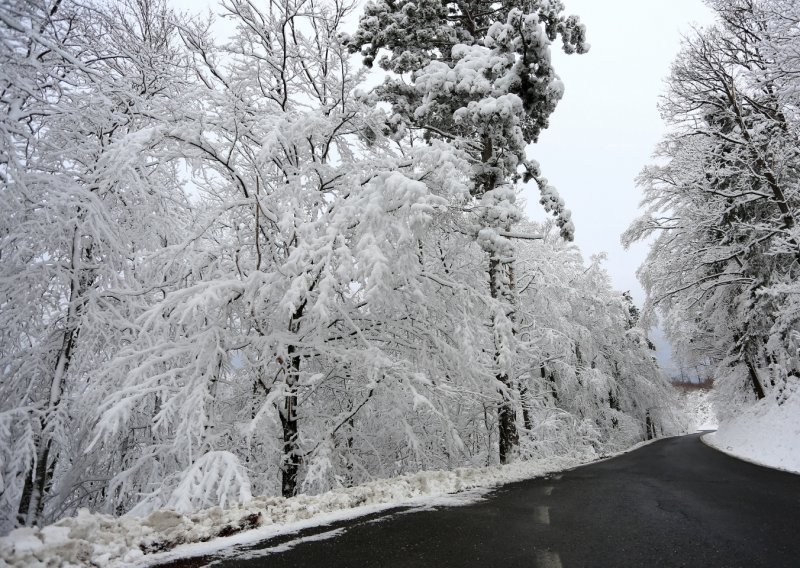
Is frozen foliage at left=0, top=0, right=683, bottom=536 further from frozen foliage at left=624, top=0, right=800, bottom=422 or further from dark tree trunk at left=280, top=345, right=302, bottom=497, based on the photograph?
frozen foliage at left=624, top=0, right=800, bottom=422

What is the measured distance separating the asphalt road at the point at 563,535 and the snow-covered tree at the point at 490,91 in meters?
3.02

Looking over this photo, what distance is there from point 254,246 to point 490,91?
6083 millimetres

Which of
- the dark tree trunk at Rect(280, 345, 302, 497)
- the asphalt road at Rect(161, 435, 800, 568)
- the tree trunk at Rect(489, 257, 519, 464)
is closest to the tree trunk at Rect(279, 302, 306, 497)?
the dark tree trunk at Rect(280, 345, 302, 497)

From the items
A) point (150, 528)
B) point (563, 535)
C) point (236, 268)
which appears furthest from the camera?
point (236, 268)

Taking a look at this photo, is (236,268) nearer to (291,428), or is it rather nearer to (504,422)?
(291,428)

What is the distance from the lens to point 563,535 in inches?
148

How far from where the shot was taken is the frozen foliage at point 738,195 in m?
11.5

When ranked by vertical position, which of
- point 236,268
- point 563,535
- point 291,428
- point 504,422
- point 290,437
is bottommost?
point 563,535

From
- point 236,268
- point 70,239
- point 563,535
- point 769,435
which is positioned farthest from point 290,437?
point 769,435

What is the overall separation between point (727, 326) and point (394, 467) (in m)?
17.6

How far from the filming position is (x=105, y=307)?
800 centimetres

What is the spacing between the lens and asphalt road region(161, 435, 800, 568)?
9.98ft

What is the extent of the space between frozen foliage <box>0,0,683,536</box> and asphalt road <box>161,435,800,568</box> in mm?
1577

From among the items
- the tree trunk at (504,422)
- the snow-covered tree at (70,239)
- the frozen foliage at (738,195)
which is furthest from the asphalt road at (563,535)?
the frozen foliage at (738,195)
